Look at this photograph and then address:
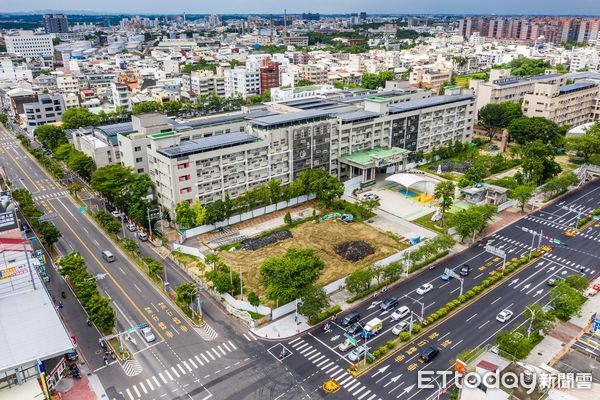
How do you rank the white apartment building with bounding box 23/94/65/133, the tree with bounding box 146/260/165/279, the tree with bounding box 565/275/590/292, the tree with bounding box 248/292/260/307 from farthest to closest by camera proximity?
1. the white apartment building with bounding box 23/94/65/133
2. the tree with bounding box 146/260/165/279
3. the tree with bounding box 248/292/260/307
4. the tree with bounding box 565/275/590/292

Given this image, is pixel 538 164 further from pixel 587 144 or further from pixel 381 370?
pixel 381 370

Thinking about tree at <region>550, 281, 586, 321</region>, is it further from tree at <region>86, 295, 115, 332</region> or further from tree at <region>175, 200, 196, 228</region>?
tree at <region>175, 200, 196, 228</region>

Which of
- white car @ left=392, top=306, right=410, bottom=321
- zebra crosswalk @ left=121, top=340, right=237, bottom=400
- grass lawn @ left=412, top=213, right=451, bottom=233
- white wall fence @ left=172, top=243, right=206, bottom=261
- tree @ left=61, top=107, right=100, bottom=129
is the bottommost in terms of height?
zebra crosswalk @ left=121, top=340, right=237, bottom=400

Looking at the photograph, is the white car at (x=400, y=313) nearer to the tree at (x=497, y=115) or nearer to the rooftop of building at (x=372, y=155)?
the rooftop of building at (x=372, y=155)

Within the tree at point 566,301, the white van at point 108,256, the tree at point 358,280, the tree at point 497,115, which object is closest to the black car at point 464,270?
the tree at point 566,301

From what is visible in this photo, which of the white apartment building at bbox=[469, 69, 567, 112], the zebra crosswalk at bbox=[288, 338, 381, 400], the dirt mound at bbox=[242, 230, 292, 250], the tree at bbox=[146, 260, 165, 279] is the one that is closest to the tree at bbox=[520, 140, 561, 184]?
the white apartment building at bbox=[469, 69, 567, 112]

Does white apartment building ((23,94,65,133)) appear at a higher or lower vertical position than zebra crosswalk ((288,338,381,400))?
higher
